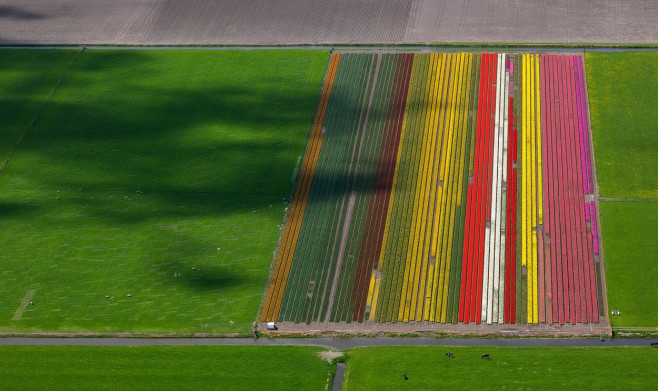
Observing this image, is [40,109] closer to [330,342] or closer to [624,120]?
[330,342]

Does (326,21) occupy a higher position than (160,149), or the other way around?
(326,21)

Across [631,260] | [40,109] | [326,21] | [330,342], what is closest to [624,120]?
[631,260]

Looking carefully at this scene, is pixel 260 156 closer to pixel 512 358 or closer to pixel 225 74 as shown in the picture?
pixel 225 74

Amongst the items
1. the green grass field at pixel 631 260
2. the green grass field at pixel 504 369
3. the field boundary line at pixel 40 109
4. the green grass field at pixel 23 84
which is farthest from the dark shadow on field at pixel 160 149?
the green grass field at pixel 631 260

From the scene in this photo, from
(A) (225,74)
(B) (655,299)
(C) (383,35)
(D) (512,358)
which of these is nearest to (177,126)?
(A) (225,74)

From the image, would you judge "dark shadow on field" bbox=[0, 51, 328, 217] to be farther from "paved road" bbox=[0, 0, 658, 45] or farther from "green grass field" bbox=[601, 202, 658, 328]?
"green grass field" bbox=[601, 202, 658, 328]

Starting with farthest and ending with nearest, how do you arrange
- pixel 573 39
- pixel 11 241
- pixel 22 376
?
pixel 573 39
pixel 11 241
pixel 22 376

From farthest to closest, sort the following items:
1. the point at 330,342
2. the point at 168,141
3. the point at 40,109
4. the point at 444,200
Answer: the point at 40,109
the point at 168,141
the point at 444,200
the point at 330,342

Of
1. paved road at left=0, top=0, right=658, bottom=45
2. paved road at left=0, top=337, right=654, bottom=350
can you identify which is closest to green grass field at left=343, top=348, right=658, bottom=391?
paved road at left=0, top=337, right=654, bottom=350
